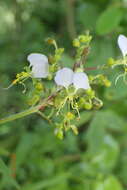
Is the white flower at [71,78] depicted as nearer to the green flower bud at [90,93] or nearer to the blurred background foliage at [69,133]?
the green flower bud at [90,93]

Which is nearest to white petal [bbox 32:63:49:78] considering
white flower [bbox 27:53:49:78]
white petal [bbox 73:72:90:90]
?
white flower [bbox 27:53:49:78]

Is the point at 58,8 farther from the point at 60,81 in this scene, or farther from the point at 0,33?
the point at 60,81

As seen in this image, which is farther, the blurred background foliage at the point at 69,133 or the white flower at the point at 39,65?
the blurred background foliage at the point at 69,133

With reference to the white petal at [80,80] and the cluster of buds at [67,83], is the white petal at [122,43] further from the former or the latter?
the white petal at [80,80]

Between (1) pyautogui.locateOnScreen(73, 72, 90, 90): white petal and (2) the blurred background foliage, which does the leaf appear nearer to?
(2) the blurred background foliage

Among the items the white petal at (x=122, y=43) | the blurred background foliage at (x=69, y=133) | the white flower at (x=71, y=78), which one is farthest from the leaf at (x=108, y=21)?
the white flower at (x=71, y=78)

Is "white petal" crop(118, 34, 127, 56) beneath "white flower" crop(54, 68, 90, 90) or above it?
above

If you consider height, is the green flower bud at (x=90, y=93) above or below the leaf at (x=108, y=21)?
below

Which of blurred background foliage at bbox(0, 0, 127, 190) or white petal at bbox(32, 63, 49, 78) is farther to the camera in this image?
blurred background foliage at bbox(0, 0, 127, 190)
